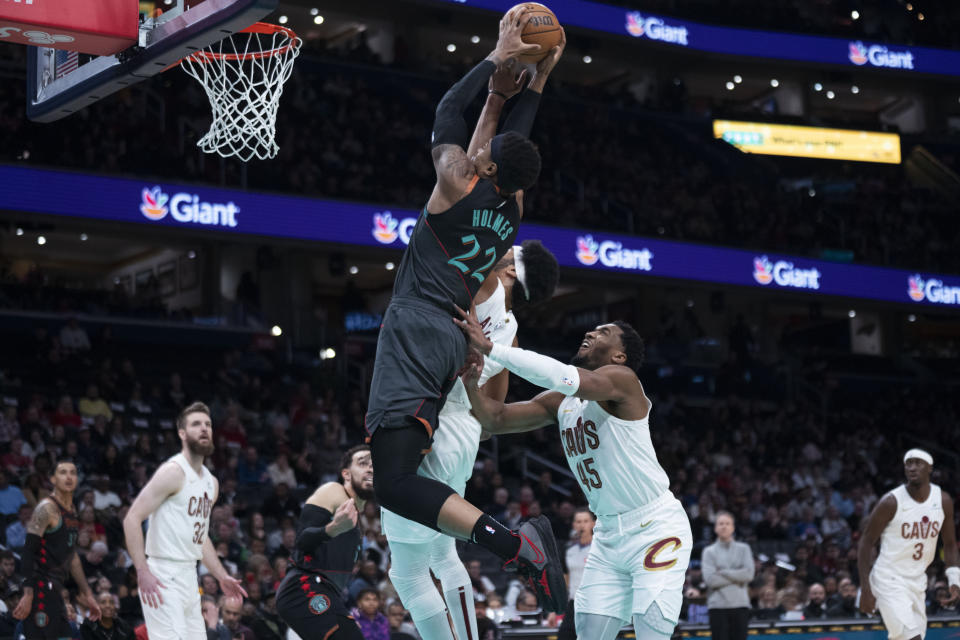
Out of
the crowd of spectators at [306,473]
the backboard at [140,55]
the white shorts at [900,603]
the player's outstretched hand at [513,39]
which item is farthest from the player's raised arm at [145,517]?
the white shorts at [900,603]

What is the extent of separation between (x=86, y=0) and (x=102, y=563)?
7.72 meters

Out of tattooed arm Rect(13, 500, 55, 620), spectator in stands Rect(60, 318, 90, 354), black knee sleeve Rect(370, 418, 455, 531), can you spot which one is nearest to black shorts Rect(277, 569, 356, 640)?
black knee sleeve Rect(370, 418, 455, 531)

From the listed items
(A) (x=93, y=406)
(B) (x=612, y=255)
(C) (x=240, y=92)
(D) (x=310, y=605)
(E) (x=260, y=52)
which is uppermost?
(B) (x=612, y=255)

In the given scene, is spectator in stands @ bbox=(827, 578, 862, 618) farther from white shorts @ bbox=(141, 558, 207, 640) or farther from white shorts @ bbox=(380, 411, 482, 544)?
white shorts @ bbox=(380, 411, 482, 544)

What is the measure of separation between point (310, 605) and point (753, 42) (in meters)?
28.1

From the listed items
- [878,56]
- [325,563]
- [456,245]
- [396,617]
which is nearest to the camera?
[456,245]

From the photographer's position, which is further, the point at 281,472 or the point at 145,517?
the point at 281,472

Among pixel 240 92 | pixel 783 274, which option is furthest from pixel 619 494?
pixel 783 274

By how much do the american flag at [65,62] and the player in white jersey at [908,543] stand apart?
24.2 ft

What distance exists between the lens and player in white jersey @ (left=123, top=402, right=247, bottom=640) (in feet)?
26.4

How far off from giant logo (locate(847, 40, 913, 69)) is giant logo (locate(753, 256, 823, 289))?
30.3 ft

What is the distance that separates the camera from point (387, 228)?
2175cm

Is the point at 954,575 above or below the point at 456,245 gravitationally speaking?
below

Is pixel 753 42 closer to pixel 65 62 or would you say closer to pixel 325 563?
pixel 65 62
